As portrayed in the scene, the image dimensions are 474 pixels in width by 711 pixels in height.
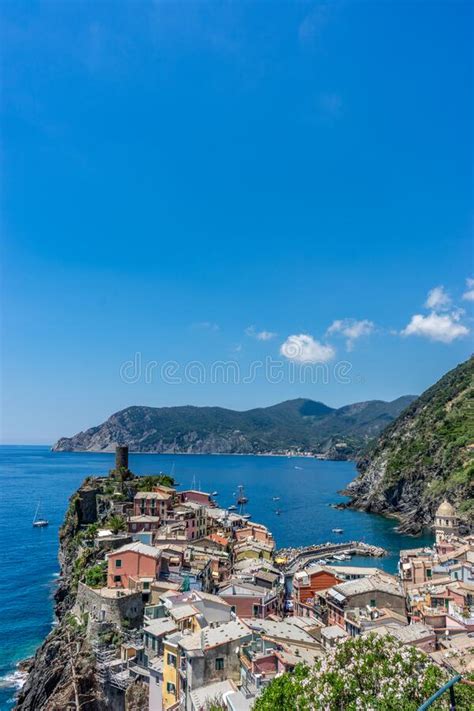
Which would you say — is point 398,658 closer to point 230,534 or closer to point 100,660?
point 100,660

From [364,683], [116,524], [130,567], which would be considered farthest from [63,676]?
[364,683]

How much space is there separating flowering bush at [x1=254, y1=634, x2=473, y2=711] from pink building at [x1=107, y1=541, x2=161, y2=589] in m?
22.2

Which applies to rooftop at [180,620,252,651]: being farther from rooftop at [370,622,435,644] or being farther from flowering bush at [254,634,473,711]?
flowering bush at [254,634,473,711]

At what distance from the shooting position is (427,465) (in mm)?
105812

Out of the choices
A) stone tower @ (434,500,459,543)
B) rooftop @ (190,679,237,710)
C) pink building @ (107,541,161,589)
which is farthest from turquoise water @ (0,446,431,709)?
rooftop @ (190,679,237,710)

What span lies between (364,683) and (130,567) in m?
25.7

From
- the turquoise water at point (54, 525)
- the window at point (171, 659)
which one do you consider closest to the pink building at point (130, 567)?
the turquoise water at point (54, 525)

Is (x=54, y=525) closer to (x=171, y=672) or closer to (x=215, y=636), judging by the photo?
(x=171, y=672)

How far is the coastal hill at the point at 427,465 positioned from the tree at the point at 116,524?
50450mm

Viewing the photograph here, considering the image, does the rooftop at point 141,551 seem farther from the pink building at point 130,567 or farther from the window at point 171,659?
the window at point 171,659

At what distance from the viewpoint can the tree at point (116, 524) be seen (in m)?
50.6

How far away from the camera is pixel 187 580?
3612 centimetres

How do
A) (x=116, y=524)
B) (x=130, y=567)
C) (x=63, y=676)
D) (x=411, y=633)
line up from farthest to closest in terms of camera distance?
1. (x=116, y=524)
2. (x=130, y=567)
3. (x=63, y=676)
4. (x=411, y=633)

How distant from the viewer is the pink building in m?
36.3
